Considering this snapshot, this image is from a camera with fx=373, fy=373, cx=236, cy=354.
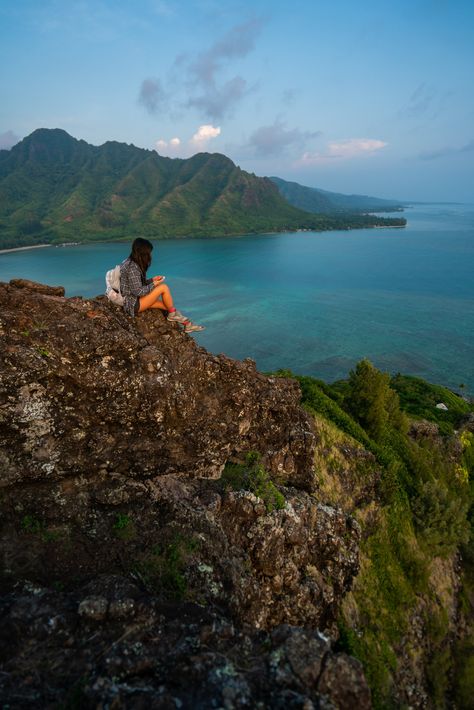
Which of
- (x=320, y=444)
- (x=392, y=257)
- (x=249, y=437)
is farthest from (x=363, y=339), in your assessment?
(x=392, y=257)

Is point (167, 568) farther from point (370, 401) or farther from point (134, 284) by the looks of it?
point (370, 401)

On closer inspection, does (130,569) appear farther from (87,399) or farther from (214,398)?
(214,398)

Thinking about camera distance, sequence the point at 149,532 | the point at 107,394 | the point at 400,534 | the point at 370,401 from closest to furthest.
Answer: the point at 149,532 → the point at 107,394 → the point at 400,534 → the point at 370,401

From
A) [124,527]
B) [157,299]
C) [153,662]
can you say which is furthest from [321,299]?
[153,662]

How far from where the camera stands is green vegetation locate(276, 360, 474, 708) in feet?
Answer: 49.4

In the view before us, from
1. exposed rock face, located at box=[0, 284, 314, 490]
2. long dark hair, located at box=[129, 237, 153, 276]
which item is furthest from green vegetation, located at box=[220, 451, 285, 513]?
long dark hair, located at box=[129, 237, 153, 276]

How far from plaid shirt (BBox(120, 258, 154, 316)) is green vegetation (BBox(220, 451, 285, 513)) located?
22.0 feet

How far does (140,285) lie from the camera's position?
39.2 feet

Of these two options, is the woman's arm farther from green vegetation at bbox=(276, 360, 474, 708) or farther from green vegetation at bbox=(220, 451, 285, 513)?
green vegetation at bbox=(276, 360, 474, 708)

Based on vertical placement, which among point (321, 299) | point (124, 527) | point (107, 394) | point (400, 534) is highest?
point (107, 394)

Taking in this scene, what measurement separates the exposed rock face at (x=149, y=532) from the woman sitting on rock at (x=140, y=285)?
0.49 m

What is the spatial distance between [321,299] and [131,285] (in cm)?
10368

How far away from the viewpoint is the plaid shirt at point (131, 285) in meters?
11.6

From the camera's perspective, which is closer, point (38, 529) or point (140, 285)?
point (38, 529)
